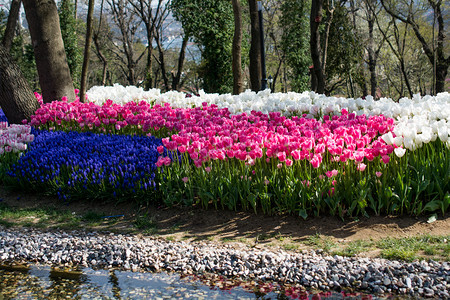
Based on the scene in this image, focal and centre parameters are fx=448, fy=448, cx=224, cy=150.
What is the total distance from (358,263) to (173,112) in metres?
4.10

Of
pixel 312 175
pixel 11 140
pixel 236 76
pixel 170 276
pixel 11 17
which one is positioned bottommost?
pixel 170 276

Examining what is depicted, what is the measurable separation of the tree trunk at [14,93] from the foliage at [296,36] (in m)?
16.7

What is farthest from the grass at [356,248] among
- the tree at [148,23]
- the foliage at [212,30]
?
the tree at [148,23]

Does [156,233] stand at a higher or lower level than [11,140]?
lower

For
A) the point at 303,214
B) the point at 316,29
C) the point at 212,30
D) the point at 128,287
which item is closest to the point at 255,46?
the point at 316,29

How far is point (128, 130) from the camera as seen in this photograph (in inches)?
301

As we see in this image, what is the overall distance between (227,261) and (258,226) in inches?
32.7

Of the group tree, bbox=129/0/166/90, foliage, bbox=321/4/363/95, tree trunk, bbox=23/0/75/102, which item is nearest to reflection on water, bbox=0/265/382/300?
tree trunk, bbox=23/0/75/102

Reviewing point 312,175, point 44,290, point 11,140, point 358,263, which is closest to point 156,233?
point 44,290

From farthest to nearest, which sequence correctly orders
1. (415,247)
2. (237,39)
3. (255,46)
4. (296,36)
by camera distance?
(296,36) → (255,46) → (237,39) → (415,247)

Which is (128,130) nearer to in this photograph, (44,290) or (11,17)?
(44,290)

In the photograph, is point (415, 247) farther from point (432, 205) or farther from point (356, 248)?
point (432, 205)

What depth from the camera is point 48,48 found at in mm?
9016

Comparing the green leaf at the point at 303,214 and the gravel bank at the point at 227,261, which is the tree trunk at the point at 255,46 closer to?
the green leaf at the point at 303,214
